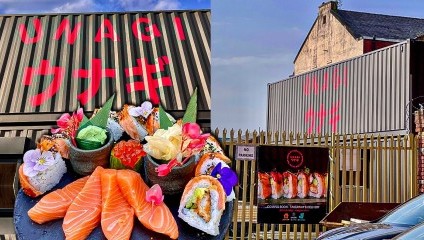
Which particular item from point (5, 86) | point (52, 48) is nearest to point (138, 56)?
point (52, 48)

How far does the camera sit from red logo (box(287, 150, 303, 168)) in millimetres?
9602

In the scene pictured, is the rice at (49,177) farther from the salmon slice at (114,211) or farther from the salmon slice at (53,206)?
the salmon slice at (114,211)

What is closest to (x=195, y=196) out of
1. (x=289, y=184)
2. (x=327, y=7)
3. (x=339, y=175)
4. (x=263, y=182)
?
(x=263, y=182)

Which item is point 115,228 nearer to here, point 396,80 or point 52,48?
point 52,48

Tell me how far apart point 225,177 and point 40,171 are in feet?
2.06

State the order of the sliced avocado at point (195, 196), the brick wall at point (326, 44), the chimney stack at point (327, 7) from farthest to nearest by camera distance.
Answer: the chimney stack at point (327, 7) < the brick wall at point (326, 44) < the sliced avocado at point (195, 196)

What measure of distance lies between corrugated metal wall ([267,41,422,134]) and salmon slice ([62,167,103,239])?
53.5 feet

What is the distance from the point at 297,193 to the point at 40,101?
4.50m

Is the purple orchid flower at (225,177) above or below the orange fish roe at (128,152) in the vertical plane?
below

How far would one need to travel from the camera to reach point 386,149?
10.8 m

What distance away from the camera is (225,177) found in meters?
2.25

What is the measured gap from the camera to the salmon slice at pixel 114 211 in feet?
7.14

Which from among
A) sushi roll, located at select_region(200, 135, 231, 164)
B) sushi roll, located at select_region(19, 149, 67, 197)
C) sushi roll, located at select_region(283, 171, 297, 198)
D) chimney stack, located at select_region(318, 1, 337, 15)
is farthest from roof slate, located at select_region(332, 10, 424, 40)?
sushi roll, located at select_region(19, 149, 67, 197)

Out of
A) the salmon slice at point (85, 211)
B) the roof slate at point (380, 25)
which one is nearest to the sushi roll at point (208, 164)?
the salmon slice at point (85, 211)
